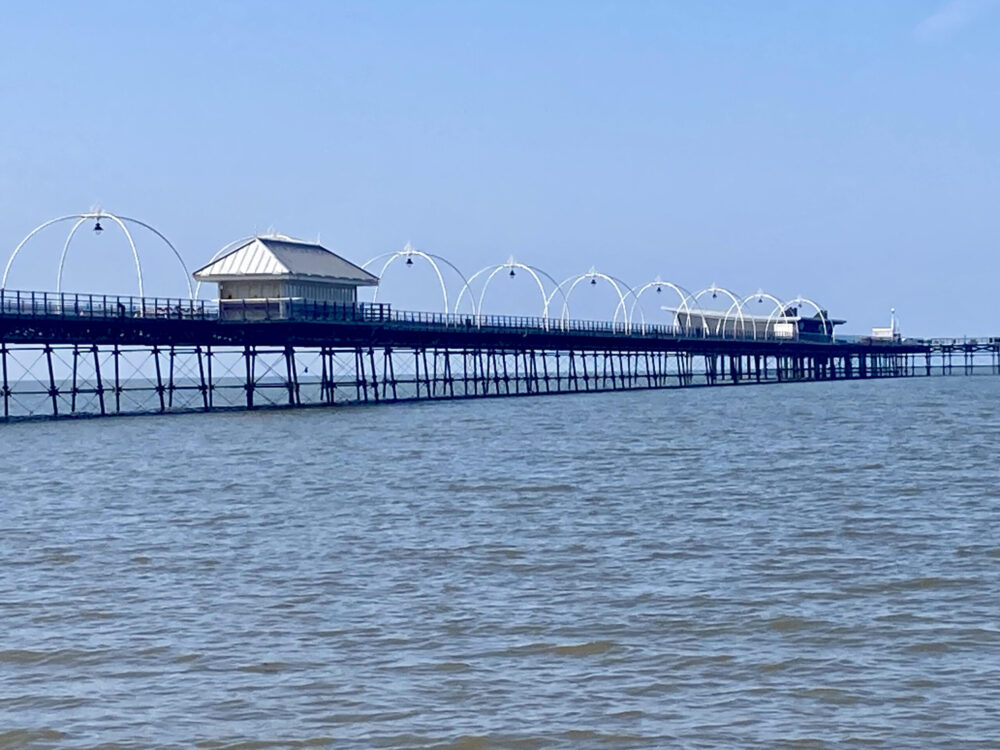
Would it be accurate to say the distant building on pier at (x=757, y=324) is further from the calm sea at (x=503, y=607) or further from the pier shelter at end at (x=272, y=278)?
the calm sea at (x=503, y=607)

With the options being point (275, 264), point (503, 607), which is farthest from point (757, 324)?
point (503, 607)

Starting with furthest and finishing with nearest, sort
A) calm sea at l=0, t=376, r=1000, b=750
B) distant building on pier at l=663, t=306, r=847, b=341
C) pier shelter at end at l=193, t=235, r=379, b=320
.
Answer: distant building on pier at l=663, t=306, r=847, b=341 → pier shelter at end at l=193, t=235, r=379, b=320 → calm sea at l=0, t=376, r=1000, b=750

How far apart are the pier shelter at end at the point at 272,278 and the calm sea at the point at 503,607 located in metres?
31.1

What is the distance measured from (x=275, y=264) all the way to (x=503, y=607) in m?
51.5

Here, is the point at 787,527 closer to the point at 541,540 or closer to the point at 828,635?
the point at 541,540

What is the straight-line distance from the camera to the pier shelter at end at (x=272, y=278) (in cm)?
6406

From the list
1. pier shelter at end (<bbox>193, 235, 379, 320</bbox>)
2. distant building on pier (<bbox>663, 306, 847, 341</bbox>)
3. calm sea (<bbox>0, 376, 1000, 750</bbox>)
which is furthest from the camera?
distant building on pier (<bbox>663, 306, 847, 341</bbox>)

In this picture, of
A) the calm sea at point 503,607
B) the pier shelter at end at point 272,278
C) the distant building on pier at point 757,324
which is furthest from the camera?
the distant building on pier at point 757,324

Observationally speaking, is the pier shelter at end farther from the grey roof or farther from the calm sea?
the calm sea

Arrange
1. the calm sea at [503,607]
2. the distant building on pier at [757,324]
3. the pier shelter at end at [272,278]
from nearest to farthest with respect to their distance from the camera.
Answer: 1. the calm sea at [503,607]
2. the pier shelter at end at [272,278]
3. the distant building on pier at [757,324]

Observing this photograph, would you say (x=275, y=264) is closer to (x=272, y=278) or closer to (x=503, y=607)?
(x=272, y=278)

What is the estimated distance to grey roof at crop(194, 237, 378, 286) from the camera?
65688 mm

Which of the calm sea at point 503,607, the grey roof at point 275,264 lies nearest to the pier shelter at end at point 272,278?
the grey roof at point 275,264

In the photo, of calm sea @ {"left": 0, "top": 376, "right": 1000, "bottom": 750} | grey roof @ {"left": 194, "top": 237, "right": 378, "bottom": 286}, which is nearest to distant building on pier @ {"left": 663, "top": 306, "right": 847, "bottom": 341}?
grey roof @ {"left": 194, "top": 237, "right": 378, "bottom": 286}
